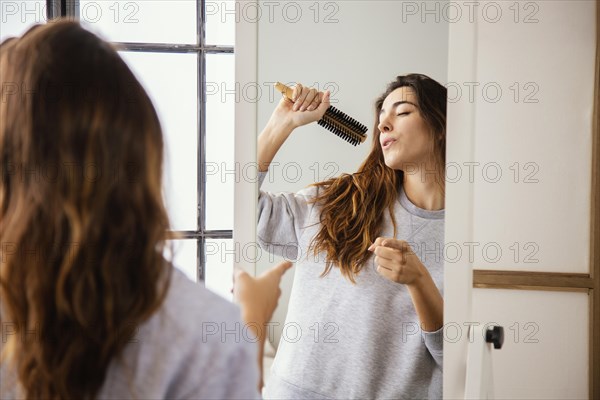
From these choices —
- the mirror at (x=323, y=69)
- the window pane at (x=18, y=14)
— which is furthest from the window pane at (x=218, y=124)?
the mirror at (x=323, y=69)

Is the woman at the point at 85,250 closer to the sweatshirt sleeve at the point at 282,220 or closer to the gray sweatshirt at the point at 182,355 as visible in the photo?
the gray sweatshirt at the point at 182,355

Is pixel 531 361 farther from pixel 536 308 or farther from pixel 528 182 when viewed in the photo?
pixel 528 182

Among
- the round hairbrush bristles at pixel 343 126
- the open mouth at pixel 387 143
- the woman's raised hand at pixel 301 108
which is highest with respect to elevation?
the woman's raised hand at pixel 301 108

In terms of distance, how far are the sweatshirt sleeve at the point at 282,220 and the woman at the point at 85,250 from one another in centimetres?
34

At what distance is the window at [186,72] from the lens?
5.24 feet

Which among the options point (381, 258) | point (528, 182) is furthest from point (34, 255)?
Result: point (528, 182)

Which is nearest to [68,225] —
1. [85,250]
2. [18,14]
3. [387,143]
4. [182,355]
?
[85,250]

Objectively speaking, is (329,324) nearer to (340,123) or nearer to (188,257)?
(340,123)

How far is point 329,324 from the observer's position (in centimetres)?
100

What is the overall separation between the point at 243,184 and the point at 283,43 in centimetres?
21

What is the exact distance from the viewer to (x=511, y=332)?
6.13 ft

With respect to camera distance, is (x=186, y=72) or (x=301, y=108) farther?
(x=186, y=72)

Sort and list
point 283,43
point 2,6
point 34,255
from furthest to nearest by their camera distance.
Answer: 1. point 2,6
2. point 283,43
3. point 34,255

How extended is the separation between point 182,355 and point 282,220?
389 millimetres
